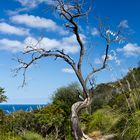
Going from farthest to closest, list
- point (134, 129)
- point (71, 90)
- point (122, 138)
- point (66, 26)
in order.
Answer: point (71, 90) < point (66, 26) < point (122, 138) < point (134, 129)

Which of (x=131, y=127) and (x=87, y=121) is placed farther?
(x=87, y=121)

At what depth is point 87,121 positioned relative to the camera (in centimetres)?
1880

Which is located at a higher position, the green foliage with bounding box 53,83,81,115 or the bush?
the green foliage with bounding box 53,83,81,115

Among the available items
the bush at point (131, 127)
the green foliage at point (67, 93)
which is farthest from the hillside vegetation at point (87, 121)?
the green foliage at point (67, 93)

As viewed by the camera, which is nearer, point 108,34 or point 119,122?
point 119,122

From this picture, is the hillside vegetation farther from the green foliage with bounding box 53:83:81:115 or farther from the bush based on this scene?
the green foliage with bounding box 53:83:81:115

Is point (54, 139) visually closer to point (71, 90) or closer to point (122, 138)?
point (122, 138)

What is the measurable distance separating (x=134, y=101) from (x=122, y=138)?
1.34 m

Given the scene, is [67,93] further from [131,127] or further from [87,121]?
[131,127]

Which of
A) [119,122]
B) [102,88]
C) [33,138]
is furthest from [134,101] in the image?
[102,88]

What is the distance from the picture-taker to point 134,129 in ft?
35.4

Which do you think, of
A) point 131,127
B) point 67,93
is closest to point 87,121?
point 131,127

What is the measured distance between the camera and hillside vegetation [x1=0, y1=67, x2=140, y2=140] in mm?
11640

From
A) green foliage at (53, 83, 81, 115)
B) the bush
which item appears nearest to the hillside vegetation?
the bush
